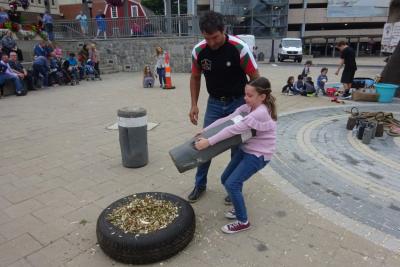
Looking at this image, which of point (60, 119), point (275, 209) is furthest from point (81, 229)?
point (60, 119)

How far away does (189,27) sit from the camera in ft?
60.4

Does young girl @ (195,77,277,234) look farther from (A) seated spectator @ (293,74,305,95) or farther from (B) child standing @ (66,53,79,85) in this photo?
(B) child standing @ (66,53,79,85)

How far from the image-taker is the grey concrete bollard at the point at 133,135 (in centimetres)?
455

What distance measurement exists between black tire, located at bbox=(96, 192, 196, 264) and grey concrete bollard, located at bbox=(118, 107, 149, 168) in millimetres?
1859

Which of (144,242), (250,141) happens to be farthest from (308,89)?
(144,242)

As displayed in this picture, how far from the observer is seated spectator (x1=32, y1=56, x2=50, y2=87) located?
41.2 ft

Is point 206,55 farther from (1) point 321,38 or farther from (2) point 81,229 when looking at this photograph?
(1) point 321,38

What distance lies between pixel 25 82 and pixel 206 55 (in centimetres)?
1135

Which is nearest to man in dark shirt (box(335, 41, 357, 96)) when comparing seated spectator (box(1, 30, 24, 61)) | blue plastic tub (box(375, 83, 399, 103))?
blue plastic tub (box(375, 83, 399, 103))

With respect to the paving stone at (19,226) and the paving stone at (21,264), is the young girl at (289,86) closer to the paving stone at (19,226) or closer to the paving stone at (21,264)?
the paving stone at (19,226)

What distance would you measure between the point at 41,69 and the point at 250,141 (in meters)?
12.5

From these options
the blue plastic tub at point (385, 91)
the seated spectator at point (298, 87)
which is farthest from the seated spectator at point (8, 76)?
the blue plastic tub at point (385, 91)

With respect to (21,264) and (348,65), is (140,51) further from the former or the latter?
(21,264)

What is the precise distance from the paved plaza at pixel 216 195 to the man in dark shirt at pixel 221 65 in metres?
1.01
